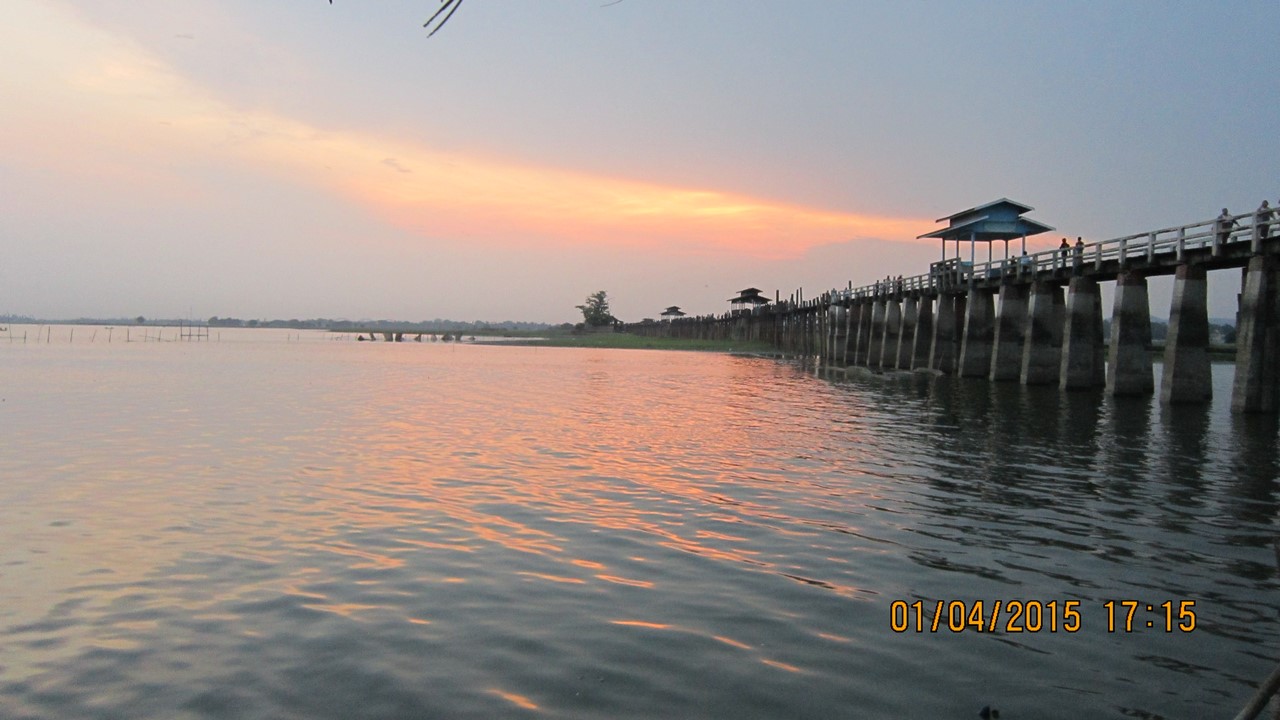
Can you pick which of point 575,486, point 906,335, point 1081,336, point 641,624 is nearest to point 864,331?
point 906,335

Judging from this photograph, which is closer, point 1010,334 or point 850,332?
point 1010,334

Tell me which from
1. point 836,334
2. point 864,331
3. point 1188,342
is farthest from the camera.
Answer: point 836,334

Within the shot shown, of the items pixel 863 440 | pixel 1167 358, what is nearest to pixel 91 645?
pixel 863 440

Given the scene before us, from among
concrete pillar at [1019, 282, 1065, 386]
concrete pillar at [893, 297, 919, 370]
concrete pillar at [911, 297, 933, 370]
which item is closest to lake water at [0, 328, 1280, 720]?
concrete pillar at [1019, 282, 1065, 386]

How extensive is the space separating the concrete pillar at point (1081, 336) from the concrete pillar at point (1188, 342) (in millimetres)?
5761

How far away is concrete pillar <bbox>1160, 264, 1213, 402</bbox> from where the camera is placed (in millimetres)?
28453

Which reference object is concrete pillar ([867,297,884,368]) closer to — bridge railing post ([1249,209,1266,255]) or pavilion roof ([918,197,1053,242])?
pavilion roof ([918,197,1053,242])

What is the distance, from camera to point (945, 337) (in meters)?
50.5

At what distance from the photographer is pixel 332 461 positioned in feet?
60.5

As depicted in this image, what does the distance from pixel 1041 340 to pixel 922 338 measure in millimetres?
14491

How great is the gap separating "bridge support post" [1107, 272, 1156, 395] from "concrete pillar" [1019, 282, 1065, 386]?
6.28 m

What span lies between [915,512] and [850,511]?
96cm

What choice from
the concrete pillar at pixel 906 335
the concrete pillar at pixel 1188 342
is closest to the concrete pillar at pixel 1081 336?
the concrete pillar at pixel 1188 342

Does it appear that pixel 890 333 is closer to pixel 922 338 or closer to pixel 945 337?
pixel 922 338
